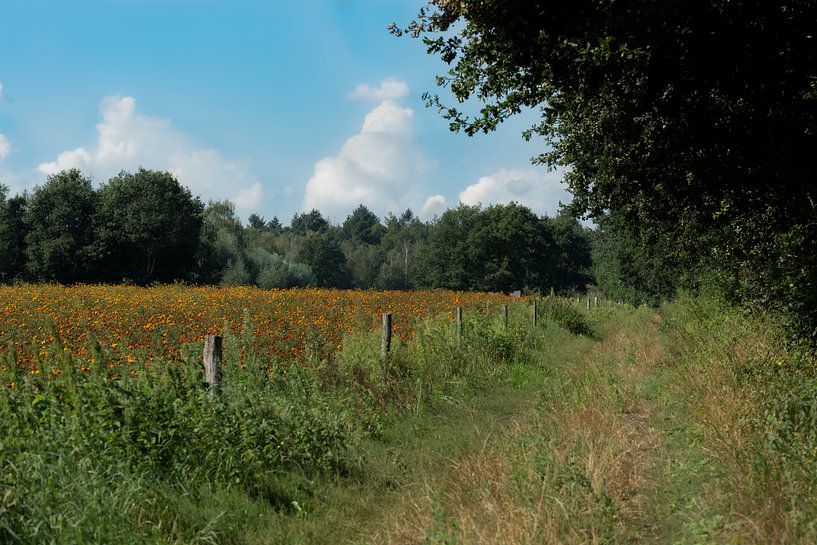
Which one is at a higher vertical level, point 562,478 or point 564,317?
point 564,317

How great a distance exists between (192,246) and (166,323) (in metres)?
39.3

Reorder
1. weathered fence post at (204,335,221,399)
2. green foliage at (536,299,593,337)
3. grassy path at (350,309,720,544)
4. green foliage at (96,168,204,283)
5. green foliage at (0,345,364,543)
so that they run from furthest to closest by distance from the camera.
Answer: green foliage at (96,168,204,283)
green foliage at (536,299,593,337)
weathered fence post at (204,335,221,399)
grassy path at (350,309,720,544)
green foliage at (0,345,364,543)

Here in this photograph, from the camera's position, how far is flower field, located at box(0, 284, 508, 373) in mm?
8992

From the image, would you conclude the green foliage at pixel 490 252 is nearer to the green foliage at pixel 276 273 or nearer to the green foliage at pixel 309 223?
the green foliage at pixel 276 273

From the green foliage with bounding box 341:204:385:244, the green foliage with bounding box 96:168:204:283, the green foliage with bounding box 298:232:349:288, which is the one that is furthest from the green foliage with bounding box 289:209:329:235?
the green foliage with bounding box 96:168:204:283

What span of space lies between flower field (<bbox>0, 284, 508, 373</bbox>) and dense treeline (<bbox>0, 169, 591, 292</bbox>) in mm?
25937

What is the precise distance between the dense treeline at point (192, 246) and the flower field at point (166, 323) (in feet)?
85.1

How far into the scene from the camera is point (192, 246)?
160 feet

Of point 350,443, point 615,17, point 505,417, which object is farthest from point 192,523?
point 615,17

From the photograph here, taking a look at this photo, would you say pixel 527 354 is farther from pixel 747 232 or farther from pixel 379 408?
pixel 379 408

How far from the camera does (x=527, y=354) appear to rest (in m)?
14.6

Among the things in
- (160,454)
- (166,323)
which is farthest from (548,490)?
(166,323)

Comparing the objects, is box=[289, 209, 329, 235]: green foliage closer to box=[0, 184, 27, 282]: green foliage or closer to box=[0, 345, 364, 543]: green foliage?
box=[0, 184, 27, 282]: green foliage

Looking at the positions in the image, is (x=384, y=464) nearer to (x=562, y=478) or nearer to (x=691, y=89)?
(x=562, y=478)
